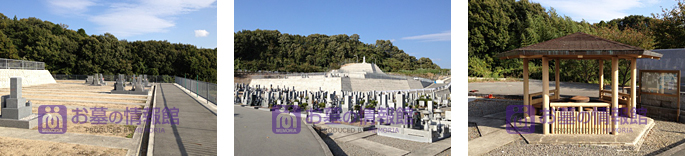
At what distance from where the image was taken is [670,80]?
4.68m

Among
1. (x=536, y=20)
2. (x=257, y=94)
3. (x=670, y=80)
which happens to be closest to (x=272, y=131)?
(x=257, y=94)

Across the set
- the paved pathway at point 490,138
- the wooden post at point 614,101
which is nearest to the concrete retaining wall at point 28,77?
the paved pathway at point 490,138

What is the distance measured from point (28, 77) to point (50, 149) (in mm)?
16052

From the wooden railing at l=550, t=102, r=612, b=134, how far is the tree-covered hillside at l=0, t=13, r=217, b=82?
1096 centimetres

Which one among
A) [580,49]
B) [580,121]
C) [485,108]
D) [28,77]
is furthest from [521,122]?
[28,77]

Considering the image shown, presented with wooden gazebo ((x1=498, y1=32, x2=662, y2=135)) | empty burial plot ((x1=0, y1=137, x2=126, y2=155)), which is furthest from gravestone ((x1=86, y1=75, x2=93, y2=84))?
wooden gazebo ((x1=498, y1=32, x2=662, y2=135))

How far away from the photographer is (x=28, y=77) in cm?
1477

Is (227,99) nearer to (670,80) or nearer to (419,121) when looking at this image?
(419,121)

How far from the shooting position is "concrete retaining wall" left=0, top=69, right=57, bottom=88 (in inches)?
512

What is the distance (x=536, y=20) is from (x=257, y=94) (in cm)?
1482

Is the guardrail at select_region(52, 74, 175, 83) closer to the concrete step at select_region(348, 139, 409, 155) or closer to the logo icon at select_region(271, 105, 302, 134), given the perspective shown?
the logo icon at select_region(271, 105, 302, 134)

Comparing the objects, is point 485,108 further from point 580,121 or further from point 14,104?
point 14,104

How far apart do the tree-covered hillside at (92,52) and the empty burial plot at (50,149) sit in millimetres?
7740

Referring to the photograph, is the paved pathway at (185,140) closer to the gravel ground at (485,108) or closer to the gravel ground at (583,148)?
the gravel ground at (583,148)
